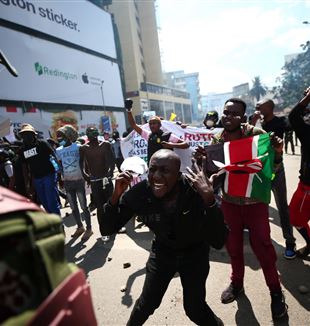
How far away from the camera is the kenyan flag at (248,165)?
288cm

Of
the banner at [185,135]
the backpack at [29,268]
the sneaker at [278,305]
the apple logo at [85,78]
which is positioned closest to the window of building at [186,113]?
the apple logo at [85,78]

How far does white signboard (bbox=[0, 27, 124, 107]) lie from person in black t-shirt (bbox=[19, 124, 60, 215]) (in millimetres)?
16554

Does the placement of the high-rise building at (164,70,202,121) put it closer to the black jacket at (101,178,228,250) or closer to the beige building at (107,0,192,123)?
the beige building at (107,0,192,123)

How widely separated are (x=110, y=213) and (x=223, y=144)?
1.49 m

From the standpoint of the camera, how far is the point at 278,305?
270cm

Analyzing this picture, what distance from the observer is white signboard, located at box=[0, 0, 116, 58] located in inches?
852

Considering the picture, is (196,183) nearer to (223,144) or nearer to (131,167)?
(131,167)

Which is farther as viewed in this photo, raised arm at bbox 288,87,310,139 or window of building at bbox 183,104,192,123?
window of building at bbox 183,104,192,123

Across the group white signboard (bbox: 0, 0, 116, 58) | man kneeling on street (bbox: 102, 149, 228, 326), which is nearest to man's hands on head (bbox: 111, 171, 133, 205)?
man kneeling on street (bbox: 102, 149, 228, 326)

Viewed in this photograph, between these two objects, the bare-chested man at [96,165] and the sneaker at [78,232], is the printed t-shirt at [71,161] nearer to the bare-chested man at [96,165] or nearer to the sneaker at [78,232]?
the bare-chested man at [96,165]

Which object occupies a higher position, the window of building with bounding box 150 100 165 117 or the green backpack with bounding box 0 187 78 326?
the window of building with bounding box 150 100 165 117

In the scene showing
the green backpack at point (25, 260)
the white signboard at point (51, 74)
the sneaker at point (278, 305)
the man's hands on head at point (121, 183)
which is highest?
the white signboard at point (51, 74)

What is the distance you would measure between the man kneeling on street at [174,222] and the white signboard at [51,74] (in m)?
19.8

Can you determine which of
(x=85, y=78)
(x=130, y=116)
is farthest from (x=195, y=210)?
(x=85, y=78)
